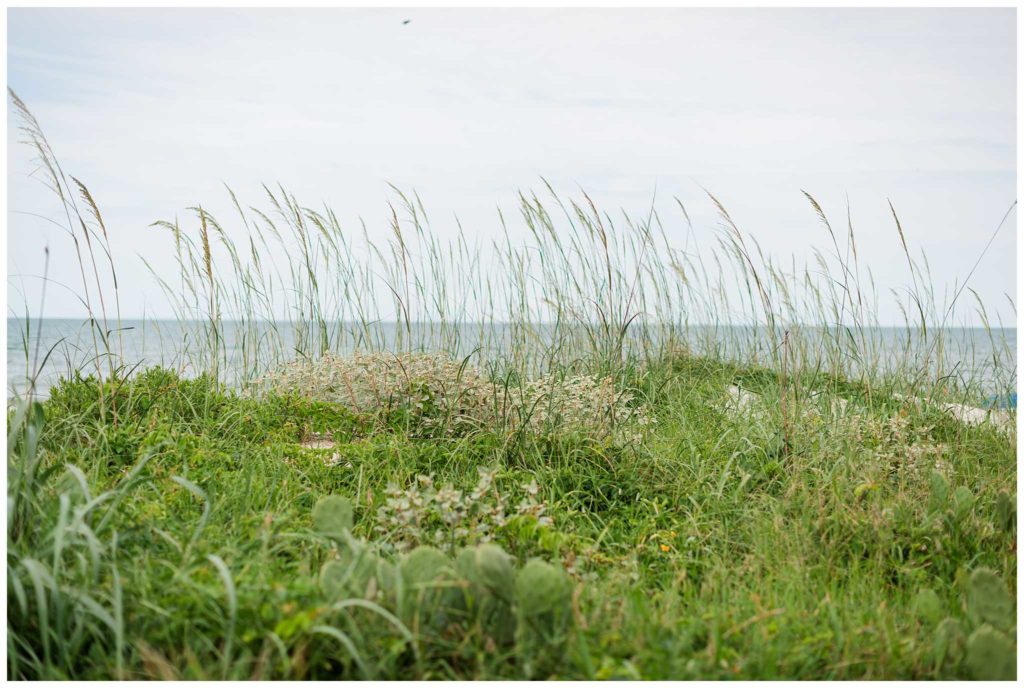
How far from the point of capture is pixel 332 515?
1.88 metres

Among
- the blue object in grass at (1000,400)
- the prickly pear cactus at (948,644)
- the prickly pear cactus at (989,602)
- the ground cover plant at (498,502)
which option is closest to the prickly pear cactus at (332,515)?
the ground cover plant at (498,502)

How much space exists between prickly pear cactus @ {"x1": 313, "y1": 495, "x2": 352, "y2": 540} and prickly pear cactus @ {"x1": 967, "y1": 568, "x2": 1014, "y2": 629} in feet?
4.73

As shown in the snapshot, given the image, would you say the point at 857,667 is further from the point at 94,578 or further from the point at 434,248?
the point at 434,248

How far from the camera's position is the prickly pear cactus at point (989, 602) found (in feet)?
5.86

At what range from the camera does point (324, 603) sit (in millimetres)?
1567

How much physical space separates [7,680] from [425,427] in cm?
211

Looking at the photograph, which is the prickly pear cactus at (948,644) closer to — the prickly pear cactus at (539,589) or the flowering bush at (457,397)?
the prickly pear cactus at (539,589)

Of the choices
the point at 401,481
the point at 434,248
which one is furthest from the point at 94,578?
the point at 434,248

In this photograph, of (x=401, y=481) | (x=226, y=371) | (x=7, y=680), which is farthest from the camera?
(x=226, y=371)

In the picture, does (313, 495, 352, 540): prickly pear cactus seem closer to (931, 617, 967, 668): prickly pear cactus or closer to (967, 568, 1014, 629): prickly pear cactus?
(931, 617, 967, 668): prickly pear cactus

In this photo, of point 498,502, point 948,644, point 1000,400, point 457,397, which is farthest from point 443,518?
point 1000,400

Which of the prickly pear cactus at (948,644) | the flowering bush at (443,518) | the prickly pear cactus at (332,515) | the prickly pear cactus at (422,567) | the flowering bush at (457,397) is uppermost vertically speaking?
the flowering bush at (457,397)

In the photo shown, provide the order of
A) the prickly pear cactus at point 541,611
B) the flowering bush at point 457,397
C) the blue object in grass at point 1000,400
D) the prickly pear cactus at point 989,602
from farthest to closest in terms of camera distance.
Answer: the blue object in grass at point 1000,400 < the flowering bush at point 457,397 < the prickly pear cactus at point 989,602 < the prickly pear cactus at point 541,611

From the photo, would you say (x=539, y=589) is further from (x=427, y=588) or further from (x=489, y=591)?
(x=427, y=588)
